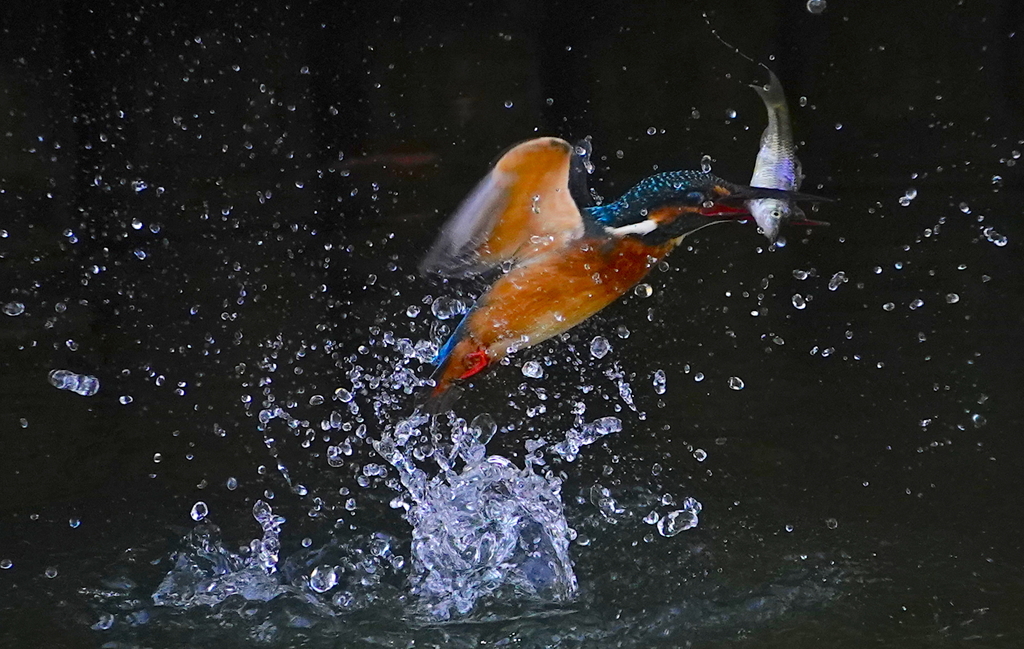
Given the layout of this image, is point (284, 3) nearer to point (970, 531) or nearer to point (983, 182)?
point (983, 182)

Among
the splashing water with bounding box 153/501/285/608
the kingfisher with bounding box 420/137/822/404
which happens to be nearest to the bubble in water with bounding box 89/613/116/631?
the splashing water with bounding box 153/501/285/608

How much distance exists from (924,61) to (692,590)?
0.99 metres

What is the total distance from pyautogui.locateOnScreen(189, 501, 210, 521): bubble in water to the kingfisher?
547 mm

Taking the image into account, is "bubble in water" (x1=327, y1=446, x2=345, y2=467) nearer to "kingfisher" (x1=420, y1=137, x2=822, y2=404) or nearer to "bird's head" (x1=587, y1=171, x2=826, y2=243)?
"kingfisher" (x1=420, y1=137, x2=822, y2=404)

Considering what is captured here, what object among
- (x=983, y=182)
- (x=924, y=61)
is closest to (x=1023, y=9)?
(x=924, y=61)

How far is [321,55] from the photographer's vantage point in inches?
68.9

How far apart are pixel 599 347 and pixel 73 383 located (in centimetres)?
87

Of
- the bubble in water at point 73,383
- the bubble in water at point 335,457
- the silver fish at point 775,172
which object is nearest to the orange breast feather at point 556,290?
the silver fish at point 775,172

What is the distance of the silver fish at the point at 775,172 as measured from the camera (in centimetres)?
110

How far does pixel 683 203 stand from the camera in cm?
108

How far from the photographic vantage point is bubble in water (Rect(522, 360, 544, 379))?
5.67ft

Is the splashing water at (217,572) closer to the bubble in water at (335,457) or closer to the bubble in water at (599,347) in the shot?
the bubble in water at (335,457)

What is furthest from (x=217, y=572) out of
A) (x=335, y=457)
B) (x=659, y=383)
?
(x=659, y=383)

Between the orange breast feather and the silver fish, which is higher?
the silver fish
